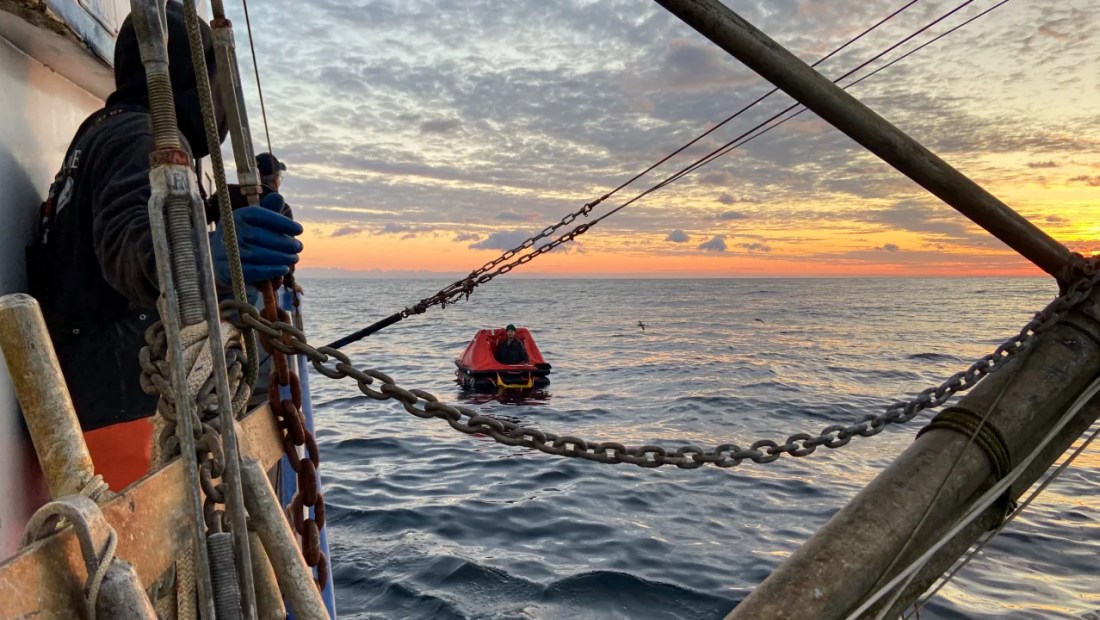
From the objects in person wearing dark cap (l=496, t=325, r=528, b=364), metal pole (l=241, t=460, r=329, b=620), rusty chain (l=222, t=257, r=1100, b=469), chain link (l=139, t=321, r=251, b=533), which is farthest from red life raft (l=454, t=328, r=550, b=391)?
chain link (l=139, t=321, r=251, b=533)

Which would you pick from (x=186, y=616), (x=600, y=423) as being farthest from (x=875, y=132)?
(x=600, y=423)

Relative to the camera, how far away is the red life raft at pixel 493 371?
54.2ft

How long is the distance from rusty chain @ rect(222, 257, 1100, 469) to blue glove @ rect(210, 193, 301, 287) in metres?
0.20

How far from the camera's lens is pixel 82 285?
248 centimetres

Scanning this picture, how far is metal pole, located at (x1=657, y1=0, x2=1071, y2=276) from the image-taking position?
272 centimetres

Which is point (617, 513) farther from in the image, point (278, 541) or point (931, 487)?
point (278, 541)

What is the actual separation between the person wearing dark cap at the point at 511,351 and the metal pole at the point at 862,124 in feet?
48.0

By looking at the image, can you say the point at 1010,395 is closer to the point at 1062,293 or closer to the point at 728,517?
the point at 1062,293

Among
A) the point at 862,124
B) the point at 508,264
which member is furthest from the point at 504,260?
the point at 862,124

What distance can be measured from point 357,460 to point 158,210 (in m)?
10.9

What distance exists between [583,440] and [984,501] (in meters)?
1.59

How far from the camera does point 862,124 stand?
113 inches

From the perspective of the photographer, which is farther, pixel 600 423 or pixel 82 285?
pixel 600 423

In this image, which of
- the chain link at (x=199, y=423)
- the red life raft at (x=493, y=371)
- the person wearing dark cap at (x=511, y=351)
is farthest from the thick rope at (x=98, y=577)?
the person wearing dark cap at (x=511, y=351)
